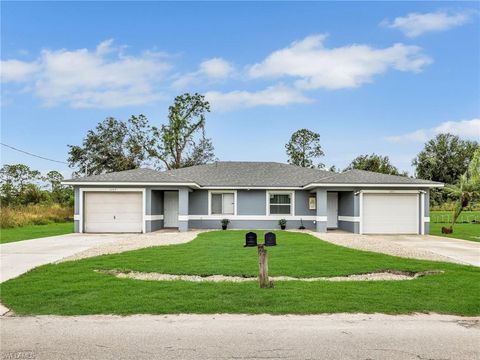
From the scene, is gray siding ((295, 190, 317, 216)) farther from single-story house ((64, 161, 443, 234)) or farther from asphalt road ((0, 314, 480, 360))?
asphalt road ((0, 314, 480, 360))

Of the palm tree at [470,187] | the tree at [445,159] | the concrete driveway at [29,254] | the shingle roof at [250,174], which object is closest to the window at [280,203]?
the shingle roof at [250,174]

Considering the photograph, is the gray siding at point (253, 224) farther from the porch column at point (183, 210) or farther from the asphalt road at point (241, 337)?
the asphalt road at point (241, 337)

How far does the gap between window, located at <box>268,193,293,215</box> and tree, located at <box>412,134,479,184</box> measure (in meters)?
45.0

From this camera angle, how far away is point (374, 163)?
43000mm

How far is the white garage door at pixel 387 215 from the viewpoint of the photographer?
68.5 feet

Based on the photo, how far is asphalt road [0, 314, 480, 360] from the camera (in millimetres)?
4387

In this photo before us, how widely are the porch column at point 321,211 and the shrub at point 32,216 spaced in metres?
18.2

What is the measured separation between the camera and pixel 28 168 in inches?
1887

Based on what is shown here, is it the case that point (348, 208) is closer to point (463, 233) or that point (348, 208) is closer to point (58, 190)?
point (463, 233)

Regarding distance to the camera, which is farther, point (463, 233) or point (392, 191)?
point (463, 233)

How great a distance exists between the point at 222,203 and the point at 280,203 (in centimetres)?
349

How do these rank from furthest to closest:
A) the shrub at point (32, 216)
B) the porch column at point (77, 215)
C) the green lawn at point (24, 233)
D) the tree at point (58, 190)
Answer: the tree at point (58, 190), the shrub at point (32, 216), the porch column at point (77, 215), the green lawn at point (24, 233)

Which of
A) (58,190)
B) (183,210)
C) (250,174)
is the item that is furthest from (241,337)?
(58,190)

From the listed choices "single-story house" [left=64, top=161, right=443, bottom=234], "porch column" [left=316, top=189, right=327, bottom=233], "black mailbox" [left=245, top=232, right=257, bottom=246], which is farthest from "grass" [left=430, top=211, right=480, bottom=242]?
"black mailbox" [left=245, top=232, right=257, bottom=246]
